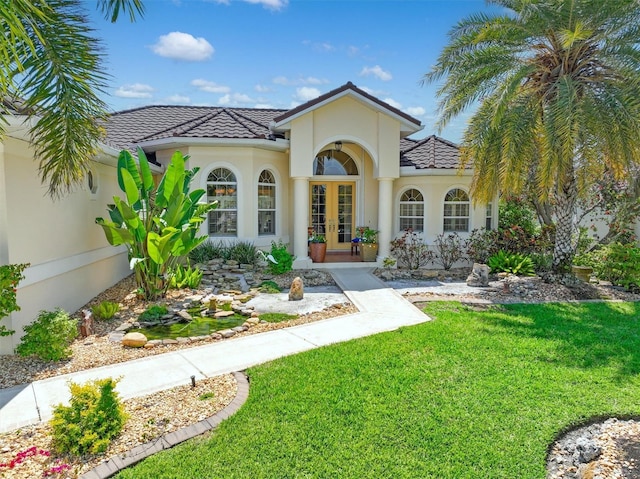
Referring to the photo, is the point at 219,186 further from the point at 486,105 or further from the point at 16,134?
the point at 486,105

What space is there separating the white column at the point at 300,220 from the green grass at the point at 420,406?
310 inches

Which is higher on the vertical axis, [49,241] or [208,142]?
[208,142]

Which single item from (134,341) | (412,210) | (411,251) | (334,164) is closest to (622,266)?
(411,251)

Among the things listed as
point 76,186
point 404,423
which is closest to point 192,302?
point 76,186

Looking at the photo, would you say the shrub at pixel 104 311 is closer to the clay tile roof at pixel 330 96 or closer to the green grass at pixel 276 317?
the green grass at pixel 276 317

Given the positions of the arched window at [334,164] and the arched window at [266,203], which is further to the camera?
the arched window at [334,164]

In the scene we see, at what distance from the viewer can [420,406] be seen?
5.39m

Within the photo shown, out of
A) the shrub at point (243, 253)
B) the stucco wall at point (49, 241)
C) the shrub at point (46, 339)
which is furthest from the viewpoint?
the shrub at point (243, 253)

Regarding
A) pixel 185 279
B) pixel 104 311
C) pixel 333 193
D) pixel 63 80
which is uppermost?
pixel 63 80

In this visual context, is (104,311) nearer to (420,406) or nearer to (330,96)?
(420,406)

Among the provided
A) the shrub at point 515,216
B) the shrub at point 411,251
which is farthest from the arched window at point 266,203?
the shrub at point 515,216

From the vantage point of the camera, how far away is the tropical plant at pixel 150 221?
10.2 metres

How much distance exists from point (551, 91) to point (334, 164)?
8.52 meters

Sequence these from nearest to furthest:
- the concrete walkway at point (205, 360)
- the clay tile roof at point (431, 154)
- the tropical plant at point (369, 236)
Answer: the concrete walkway at point (205, 360) → the tropical plant at point (369, 236) → the clay tile roof at point (431, 154)
